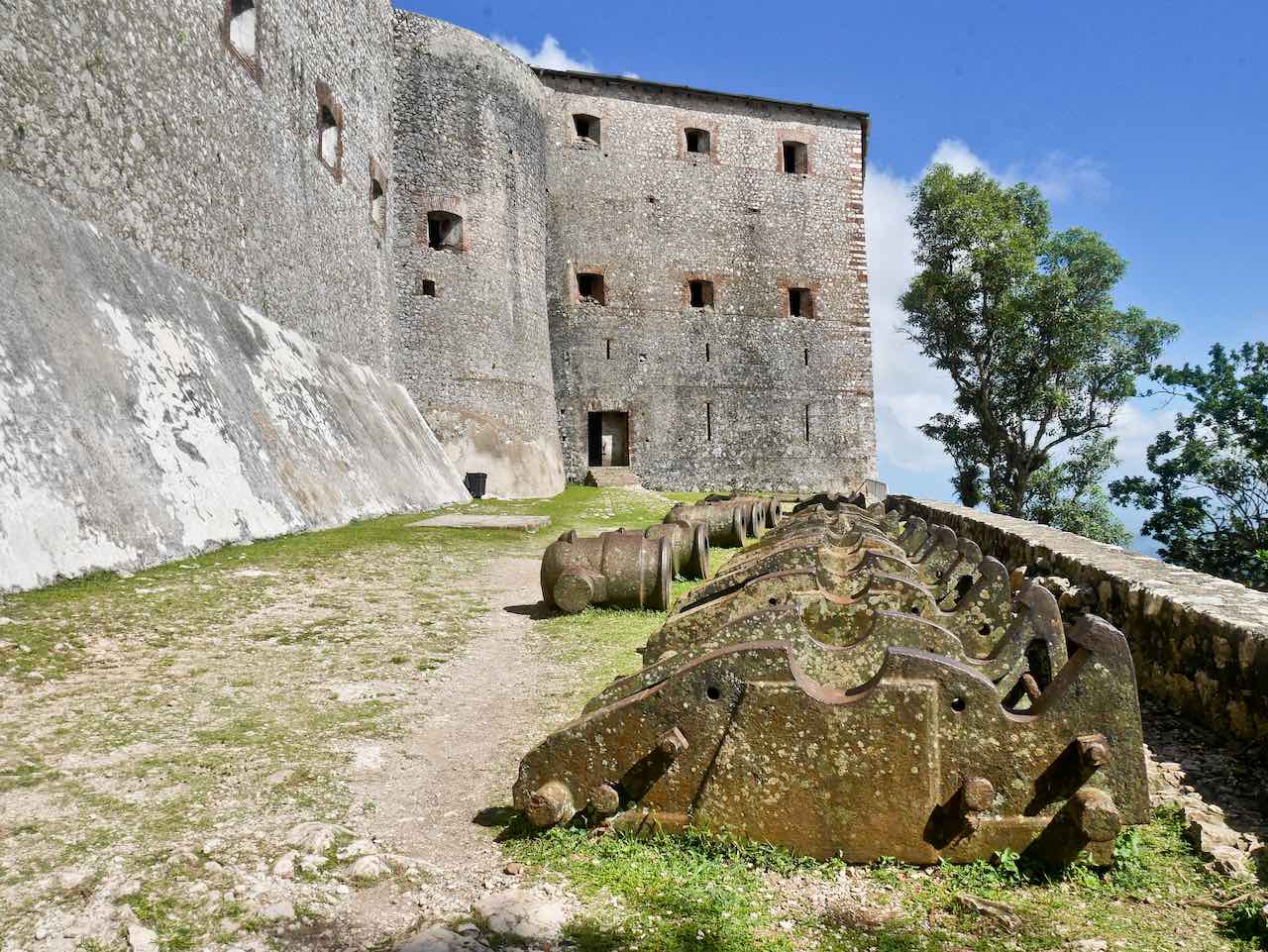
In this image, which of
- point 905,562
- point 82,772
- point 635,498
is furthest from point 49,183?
point 635,498

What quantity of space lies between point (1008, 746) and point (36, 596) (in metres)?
4.93

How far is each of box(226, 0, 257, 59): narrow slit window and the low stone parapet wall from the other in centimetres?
1077

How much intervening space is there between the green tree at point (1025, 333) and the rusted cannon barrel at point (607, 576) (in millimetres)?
20198

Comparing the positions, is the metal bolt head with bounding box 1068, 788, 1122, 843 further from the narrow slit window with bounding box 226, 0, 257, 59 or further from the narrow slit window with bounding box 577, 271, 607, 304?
the narrow slit window with bounding box 577, 271, 607, 304

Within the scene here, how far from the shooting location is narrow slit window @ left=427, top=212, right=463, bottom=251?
19516 mm

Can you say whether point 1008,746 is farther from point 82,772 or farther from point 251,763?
point 82,772

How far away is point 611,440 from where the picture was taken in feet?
78.3

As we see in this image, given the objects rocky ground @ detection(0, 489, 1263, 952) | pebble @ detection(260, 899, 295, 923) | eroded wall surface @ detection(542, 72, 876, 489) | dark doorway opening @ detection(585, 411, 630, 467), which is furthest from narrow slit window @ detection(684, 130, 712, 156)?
pebble @ detection(260, 899, 295, 923)

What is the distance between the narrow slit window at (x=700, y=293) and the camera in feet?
79.6

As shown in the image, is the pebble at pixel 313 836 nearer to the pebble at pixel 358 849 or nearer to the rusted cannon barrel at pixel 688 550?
the pebble at pixel 358 849

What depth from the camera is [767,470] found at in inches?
952

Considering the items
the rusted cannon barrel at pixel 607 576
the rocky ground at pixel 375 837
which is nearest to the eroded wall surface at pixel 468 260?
the rusted cannon barrel at pixel 607 576

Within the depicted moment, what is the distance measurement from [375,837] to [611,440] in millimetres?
21369

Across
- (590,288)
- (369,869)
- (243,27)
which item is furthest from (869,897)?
(590,288)
